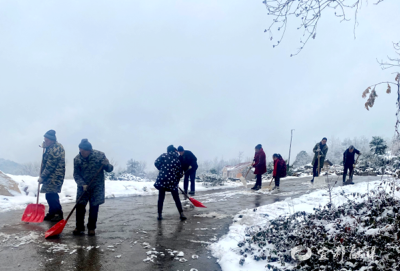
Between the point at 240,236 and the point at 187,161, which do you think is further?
the point at 187,161

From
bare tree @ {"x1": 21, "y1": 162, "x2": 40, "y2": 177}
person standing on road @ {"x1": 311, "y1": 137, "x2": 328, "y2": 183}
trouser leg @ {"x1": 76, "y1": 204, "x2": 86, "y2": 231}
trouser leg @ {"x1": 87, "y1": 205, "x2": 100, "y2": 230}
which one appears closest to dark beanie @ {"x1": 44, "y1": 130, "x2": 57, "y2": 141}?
trouser leg @ {"x1": 76, "y1": 204, "x2": 86, "y2": 231}

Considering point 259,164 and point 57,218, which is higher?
point 259,164

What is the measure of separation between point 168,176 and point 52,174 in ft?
8.98

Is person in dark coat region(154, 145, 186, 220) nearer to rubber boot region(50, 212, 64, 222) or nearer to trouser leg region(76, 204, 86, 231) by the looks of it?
trouser leg region(76, 204, 86, 231)

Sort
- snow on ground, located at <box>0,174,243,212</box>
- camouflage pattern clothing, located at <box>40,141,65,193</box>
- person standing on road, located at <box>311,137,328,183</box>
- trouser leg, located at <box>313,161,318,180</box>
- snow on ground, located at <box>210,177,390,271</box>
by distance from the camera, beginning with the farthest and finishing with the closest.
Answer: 1. trouser leg, located at <box>313,161,318,180</box>
2. person standing on road, located at <box>311,137,328,183</box>
3. snow on ground, located at <box>0,174,243,212</box>
4. camouflage pattern clothing, located at <box>40,141,65,193</box>
5. snow on ground, located at <box>210,177,390,271</box>

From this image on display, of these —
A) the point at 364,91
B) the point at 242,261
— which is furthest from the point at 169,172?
the point at 364,91

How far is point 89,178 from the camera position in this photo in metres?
5.85

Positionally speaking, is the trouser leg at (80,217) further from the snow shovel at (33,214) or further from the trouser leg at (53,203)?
the trouser leg at (53,203)

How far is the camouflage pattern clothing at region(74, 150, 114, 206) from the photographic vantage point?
5.77 metres

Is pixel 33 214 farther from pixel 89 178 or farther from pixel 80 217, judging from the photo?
pixel 89 178

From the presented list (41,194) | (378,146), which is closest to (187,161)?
(41,194)

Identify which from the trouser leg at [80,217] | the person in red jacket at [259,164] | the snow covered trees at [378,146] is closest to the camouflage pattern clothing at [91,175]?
the trouser leg at [80,217]

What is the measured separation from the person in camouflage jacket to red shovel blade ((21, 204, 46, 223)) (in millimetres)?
1282

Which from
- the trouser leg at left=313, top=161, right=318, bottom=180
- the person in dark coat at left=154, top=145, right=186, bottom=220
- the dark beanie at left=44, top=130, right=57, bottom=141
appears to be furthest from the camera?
the trouser leg at left=313, top=161, right=318, bottom=180
